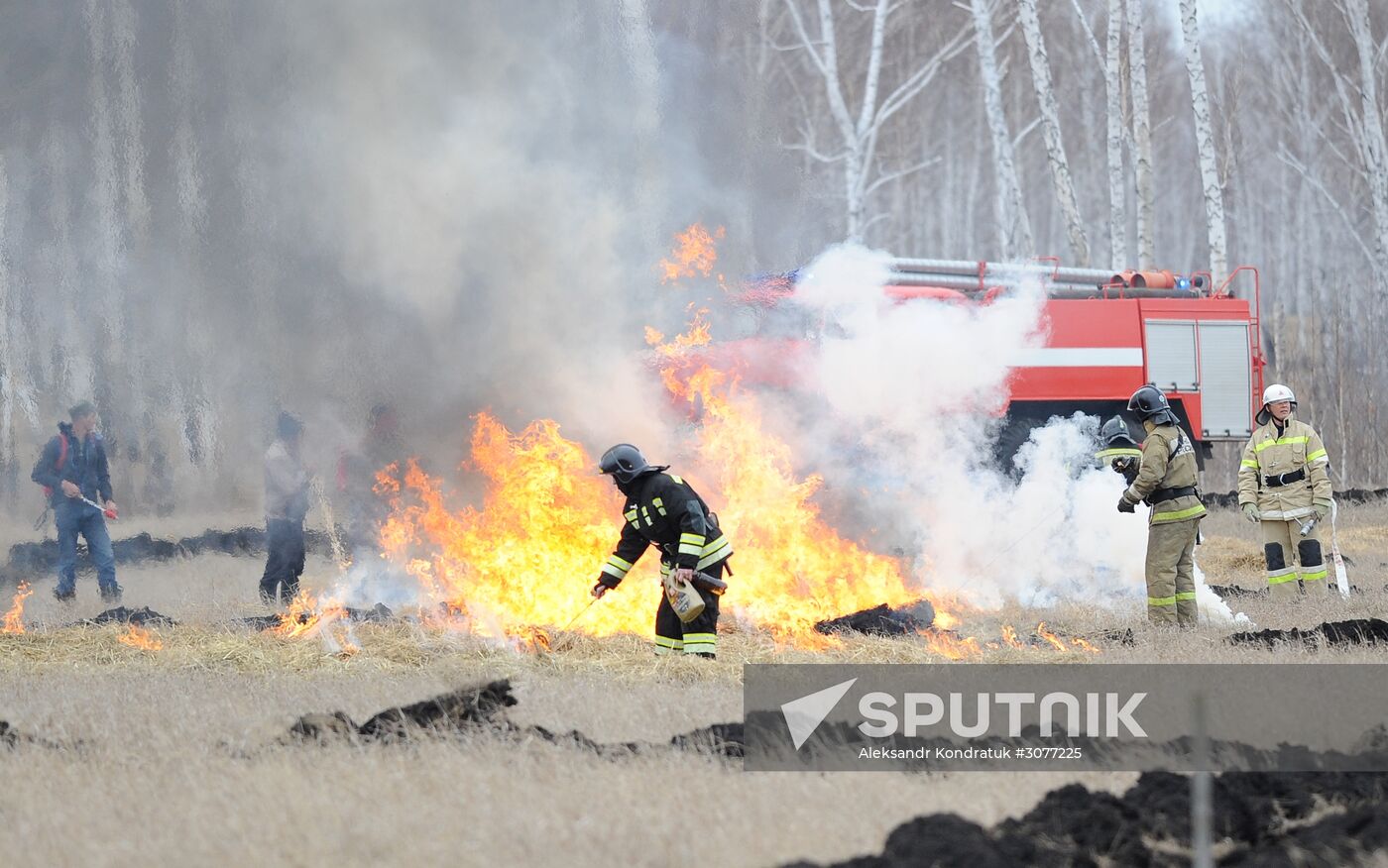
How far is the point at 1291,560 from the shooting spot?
9.97 meters

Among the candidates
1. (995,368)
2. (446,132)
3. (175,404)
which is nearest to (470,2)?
(446,132)

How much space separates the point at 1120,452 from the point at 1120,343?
5.14m

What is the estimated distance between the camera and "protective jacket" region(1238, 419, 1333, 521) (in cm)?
977

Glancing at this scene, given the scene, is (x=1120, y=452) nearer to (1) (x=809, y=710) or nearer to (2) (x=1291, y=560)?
(2) (x=1291, y=560)

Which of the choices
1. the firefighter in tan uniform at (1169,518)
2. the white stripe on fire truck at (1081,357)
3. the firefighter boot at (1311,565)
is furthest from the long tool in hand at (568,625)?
the white stripe on fire truck at (1081,357)

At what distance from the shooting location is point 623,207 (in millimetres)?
11766

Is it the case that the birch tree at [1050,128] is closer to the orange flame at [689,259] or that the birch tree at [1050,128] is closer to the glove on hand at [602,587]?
the orange flame at [689,259]

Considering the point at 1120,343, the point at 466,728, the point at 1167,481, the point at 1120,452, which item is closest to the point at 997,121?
the point at 1120,343

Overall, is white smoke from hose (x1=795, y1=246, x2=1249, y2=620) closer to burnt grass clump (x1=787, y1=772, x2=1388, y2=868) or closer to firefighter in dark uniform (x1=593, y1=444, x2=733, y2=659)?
firefighter in dark uniform (x1=593, y1=444, x2=733, y2=659)

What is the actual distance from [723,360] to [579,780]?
21.1ft

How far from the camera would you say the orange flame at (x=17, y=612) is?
9.47m

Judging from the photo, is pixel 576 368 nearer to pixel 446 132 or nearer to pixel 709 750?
pixel 446 132

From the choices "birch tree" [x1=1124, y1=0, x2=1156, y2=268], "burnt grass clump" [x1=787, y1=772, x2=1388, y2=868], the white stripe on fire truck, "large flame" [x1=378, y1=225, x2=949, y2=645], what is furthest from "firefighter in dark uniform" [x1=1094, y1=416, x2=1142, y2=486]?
"birch tree" [x1=1124, y1=0, x2=1156, y2=268]

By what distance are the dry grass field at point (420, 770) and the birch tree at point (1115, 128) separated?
1275 cm
